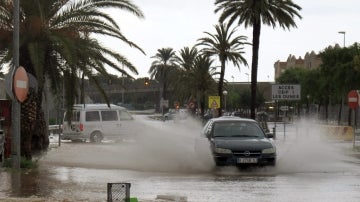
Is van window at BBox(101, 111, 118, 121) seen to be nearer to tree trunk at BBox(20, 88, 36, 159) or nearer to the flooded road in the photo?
the flooded road

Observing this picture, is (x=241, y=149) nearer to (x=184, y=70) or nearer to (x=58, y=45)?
(x=58, y=45)

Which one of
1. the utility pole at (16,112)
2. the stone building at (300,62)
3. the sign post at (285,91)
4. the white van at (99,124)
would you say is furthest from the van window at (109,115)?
the stone building at (300,62)

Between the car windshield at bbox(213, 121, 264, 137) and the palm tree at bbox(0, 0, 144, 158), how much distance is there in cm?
282

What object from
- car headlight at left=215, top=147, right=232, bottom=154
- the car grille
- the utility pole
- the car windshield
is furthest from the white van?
the utility pole

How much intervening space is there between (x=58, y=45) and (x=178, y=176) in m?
4.70

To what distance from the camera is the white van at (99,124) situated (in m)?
32.7

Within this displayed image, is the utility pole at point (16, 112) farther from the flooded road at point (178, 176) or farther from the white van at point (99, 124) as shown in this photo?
the white van at point (99, 124)

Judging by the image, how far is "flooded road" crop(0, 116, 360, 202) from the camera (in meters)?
12.3

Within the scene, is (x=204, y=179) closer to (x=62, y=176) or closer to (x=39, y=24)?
(x=62, y=176)

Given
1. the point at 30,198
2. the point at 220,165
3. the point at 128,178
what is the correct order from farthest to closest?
the point at 220,165, the point at 128,178, the point at 30,198

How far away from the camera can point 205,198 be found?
38.9ft

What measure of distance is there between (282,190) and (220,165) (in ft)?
13.1

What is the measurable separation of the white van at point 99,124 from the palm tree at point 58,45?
1300 centimetres

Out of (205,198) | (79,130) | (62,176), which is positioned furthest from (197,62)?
(205,198)
